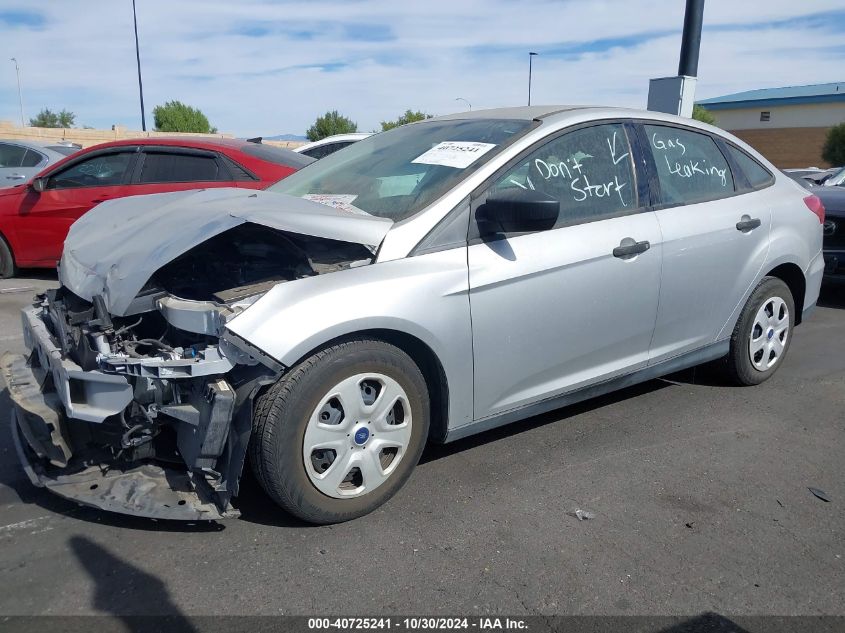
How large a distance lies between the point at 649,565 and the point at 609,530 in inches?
10.6

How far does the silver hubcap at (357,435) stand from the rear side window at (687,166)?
198 cm

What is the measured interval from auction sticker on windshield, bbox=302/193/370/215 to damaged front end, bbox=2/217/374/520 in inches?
13.9

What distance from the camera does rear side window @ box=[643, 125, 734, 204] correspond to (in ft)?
13.1

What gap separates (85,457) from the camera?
3.00 m

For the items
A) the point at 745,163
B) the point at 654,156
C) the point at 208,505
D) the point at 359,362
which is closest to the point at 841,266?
the point at 745,163

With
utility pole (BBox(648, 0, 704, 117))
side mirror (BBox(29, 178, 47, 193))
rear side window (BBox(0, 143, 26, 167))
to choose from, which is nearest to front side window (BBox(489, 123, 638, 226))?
utility pole (BBox(648, 0, 704, 117))

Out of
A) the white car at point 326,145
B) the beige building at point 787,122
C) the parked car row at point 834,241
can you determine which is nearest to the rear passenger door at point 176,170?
the white car at point 326,145

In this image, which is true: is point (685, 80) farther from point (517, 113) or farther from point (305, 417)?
point (305, 417)

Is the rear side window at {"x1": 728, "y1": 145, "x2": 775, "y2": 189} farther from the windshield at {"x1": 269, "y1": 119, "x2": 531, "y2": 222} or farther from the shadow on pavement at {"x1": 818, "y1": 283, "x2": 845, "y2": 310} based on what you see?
the shadow on pavement at {"x1": 818, "y1": 283, "x2": 845, "y2": 310}

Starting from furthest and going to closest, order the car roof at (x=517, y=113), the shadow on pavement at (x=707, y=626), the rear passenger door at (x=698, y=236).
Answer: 1. the rear passenger door at (x=698, y=236)
2. the car roof at (x=517, y=113)
3. the shadow on pavement at (x=707, y=626)

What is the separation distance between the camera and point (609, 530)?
302cm

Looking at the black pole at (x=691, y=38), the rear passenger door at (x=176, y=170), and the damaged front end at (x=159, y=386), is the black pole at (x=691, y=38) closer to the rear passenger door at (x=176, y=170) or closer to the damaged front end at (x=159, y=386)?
the rear passenger door at (x=176, y=170)

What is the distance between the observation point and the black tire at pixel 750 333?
446cm

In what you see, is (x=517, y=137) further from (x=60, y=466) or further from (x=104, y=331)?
(x=60, y=466)
